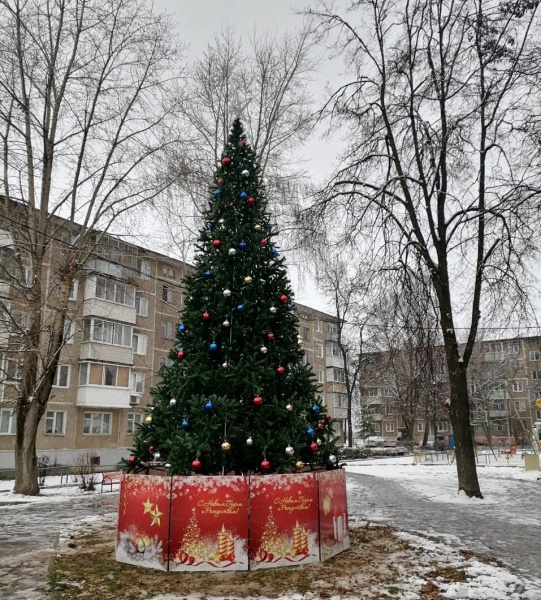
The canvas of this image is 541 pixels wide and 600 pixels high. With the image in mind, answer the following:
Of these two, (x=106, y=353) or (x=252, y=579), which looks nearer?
(x=252, y=579)

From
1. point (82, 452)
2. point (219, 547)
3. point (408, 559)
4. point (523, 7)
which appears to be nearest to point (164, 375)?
point (219, 547)

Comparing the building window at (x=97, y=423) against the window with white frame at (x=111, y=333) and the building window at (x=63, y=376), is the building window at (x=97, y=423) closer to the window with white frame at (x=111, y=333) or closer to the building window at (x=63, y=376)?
the building window at (x=63, y=376)

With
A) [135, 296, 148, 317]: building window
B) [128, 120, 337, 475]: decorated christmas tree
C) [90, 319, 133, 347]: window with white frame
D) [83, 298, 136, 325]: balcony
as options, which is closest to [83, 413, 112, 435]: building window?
[90, 319, 133, 347]: window with white frame

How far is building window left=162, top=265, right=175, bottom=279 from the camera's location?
125ft

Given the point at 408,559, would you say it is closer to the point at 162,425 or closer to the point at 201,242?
the point at 162,425

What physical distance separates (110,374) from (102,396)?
143 cm

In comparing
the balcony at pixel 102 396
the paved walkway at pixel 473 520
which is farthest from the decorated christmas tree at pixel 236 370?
the balcony at pixel 102 396

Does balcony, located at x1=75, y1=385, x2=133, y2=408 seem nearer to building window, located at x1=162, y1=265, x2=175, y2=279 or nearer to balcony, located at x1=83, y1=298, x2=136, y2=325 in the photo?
balcony, located at x1=83, y1=298, x2=136, y2=325

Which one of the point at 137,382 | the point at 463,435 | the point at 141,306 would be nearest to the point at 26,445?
the point at 463,435

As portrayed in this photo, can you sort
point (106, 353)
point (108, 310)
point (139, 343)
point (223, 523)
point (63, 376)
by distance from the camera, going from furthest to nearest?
point (139, 343) < point (106, 353) < point (108, 310) < point (63, 376) < point (223, 523)

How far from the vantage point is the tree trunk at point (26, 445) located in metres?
15.8

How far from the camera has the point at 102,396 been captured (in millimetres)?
30859

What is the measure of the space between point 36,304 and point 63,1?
9523 mm

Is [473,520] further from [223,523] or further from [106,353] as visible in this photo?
[106,353]
